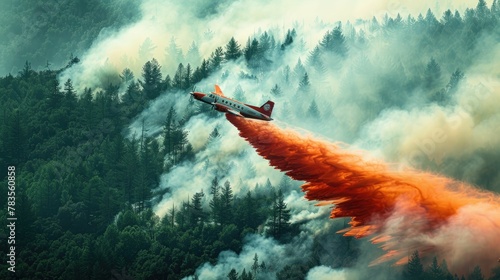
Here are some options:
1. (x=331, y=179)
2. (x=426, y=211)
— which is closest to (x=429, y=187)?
(x=426, y=211)

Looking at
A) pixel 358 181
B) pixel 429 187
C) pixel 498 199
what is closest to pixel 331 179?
pixel 358 181

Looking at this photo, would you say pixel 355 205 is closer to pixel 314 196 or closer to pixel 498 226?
pixel 314 196

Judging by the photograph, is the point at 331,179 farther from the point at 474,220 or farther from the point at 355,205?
the point at 474,220

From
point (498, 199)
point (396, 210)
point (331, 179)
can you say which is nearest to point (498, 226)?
point (498, 199)

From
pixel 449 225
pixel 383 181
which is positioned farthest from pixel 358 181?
pixel 449 225

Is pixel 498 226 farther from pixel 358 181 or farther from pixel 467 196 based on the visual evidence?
pixel 358 181

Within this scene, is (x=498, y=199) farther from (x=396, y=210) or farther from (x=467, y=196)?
(x=396, y=210)
